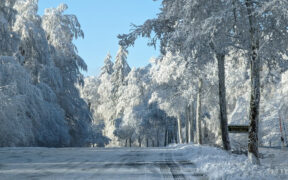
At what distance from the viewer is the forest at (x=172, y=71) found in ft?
40.0

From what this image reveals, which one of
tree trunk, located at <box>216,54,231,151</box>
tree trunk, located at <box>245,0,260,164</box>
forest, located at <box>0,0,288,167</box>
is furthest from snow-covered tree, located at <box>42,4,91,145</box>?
tree trunk, located at <box>245,0,260,164</box>

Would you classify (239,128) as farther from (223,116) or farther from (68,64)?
(68,64)

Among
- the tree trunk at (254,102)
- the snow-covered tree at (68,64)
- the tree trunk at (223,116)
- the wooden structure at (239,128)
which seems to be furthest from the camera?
the snow-covered tree at (68,64)

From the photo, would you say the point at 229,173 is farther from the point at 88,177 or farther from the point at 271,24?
the point at 271,24

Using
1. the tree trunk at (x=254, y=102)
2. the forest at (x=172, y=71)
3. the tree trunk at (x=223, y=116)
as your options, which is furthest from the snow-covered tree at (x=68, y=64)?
the tree trunk at (x=254, y=102)

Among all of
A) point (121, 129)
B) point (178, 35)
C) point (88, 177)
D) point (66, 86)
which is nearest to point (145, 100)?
point (121, 129)

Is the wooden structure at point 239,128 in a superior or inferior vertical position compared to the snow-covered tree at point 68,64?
inferior

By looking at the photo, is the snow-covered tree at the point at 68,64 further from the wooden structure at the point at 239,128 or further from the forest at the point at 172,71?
the wooden structure at the point at 239,128

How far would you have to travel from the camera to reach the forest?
1219cm

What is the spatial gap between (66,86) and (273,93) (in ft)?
73.9

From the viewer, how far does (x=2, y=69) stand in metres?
22.4

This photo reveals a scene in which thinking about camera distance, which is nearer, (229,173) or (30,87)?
(229,173)

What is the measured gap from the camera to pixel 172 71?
1280 inches

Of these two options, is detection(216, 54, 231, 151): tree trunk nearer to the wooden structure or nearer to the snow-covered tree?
the wooden structure
